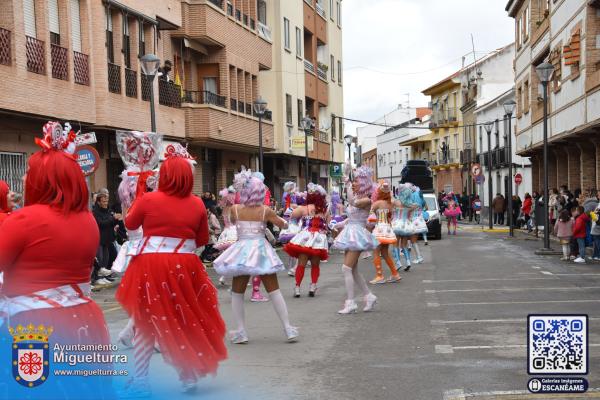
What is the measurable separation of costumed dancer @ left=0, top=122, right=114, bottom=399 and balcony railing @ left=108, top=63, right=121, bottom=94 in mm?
18553

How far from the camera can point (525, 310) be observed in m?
11.9

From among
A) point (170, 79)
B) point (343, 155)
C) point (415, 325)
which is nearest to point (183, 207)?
point (415, 325)

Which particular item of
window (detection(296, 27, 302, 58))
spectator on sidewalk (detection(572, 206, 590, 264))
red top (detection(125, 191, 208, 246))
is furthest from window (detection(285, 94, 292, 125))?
red top (detection(125, 191, 208, 246))

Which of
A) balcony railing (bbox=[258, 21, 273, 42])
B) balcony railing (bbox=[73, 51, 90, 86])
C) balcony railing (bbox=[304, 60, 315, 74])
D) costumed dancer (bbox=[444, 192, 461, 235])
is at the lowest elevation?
costumed dancer (bbox=[444, 192, 461, 235])

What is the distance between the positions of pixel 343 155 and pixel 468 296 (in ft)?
137

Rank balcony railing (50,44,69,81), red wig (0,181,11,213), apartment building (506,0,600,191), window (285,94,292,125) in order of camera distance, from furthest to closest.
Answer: window (285,94,292,125) < apartment building (506,0,600,191) < balcony railing (50,44,69,81) < red wig (0,181,11,213)

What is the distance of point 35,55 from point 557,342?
16031 millimetres

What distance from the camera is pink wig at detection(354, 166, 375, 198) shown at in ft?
41.4

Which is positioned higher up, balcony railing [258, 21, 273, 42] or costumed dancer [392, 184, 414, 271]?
balcony railing [258, 21, 273, 42]

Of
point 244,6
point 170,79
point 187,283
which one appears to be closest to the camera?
point 187,283

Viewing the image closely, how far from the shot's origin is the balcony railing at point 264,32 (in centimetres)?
3691

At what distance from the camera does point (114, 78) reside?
22906 millimetres

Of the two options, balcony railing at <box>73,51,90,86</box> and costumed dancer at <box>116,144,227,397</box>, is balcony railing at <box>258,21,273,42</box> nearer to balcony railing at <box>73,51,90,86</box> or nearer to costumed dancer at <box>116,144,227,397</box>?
balcony railing at <box>73,51,90,86</box>

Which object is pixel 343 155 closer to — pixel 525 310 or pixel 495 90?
pixel 495 90
